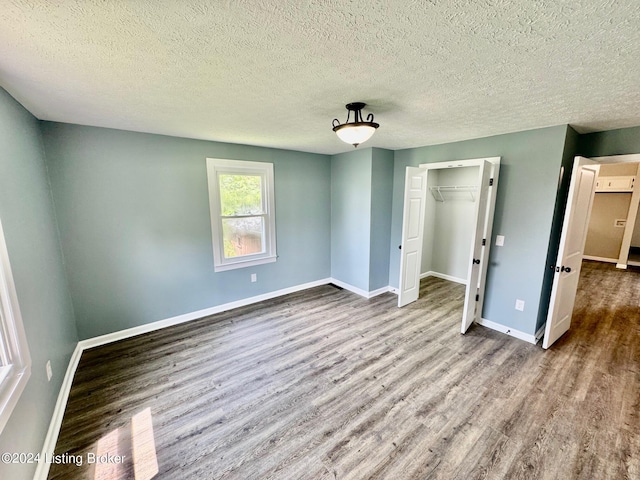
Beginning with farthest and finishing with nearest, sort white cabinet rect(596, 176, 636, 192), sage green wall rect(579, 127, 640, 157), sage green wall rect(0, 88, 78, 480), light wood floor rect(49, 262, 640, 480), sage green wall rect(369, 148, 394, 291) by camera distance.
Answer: white cabinet rect(596, 176, 636, 192)
sage green wall rect(369, 148, 394, 291)
sage green wall rect(579, 127, 640, 157)
light wood floor rect(49, 262, 640, 480)
sage green wall rect(0, 88, 78, 480)

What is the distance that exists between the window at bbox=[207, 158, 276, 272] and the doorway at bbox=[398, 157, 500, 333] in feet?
6.83

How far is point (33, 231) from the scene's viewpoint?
6.50ft

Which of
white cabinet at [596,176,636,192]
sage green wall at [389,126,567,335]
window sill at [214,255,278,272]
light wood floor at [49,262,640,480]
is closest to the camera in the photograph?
light wood floor at [49,262,640,480]

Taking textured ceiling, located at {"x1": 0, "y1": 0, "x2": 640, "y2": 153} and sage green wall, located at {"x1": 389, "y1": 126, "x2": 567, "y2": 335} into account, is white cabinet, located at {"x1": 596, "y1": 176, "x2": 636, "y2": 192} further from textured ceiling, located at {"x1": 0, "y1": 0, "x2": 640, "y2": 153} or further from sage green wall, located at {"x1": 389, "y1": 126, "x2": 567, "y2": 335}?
textured ceiling, located at {"x1": 0, "y1": 0, "x2": 640, "y2": 153}

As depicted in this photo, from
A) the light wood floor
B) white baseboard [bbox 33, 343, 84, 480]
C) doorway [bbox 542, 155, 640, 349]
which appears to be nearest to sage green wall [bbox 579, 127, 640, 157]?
doorway [bbox 542, 155, 640, 349]

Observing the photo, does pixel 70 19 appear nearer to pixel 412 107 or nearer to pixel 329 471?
pixel 412 107

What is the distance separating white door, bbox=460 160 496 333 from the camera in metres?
2.93

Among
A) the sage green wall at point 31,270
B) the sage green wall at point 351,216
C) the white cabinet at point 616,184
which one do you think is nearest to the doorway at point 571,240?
the sage green wall at point 351,216

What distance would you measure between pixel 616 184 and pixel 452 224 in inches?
193

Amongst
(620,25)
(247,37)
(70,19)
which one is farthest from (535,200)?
(70,19)

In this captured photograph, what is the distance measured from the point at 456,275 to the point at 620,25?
4578 mm

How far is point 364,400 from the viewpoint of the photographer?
2.17 meters

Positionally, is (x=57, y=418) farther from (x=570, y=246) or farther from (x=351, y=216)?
(x=570, y=246)

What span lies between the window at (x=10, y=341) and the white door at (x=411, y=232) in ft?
12.2
